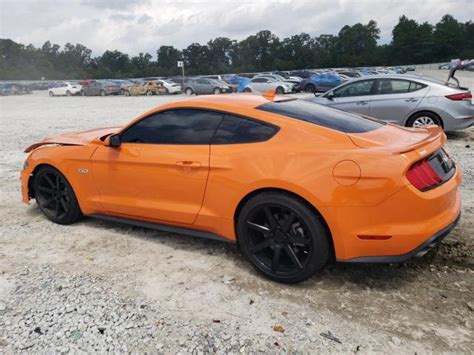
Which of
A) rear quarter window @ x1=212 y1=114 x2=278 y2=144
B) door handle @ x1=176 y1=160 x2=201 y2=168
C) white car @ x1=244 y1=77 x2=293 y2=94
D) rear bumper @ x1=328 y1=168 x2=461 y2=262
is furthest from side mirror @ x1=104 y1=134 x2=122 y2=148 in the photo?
white car @ x1=244 y1=77 x2=293 y2=94

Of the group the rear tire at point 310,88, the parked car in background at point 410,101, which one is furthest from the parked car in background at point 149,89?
the parked car in background at point 410,101

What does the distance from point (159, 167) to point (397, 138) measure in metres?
2.08

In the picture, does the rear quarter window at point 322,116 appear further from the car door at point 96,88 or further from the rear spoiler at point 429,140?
the car door at point 96,88

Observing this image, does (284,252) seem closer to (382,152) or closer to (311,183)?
(311,183)

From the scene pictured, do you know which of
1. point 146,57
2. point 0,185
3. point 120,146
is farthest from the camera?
point 146,57

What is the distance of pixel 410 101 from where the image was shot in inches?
357

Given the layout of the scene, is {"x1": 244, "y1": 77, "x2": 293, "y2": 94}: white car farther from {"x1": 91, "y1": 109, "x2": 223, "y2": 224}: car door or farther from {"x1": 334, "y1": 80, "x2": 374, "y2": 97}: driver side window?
{"x1": 91, "y1": 109, "x2": 223, "y2": 224}: car door

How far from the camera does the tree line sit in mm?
102688

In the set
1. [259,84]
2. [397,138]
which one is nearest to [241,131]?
[397,138]

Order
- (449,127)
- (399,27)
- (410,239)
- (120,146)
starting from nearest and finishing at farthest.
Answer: (410,239), (120,146), (449,127), (399,27)

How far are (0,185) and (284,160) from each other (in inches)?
210

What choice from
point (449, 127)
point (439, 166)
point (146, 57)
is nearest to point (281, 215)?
Answer: point (439, 166)

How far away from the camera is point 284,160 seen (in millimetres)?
3393

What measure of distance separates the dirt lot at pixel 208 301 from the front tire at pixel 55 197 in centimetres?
38
